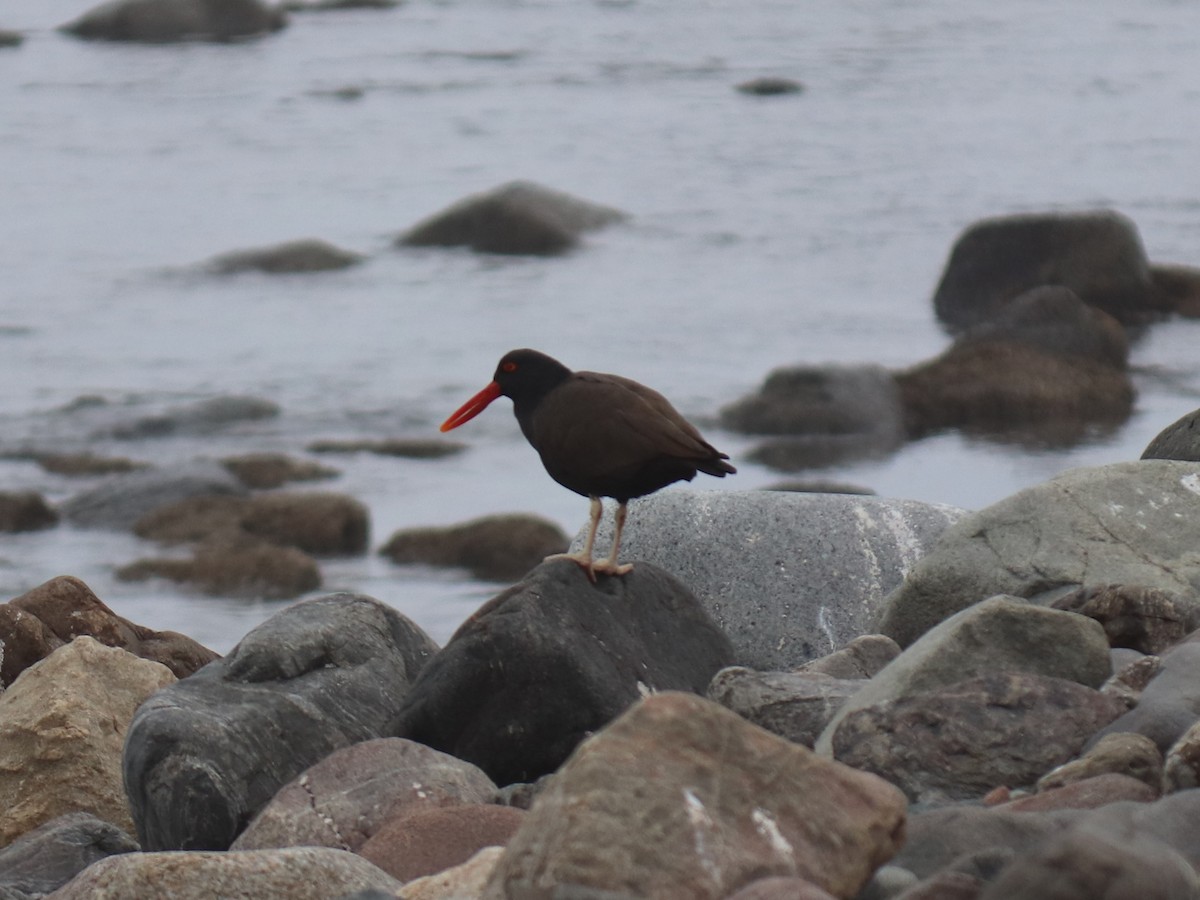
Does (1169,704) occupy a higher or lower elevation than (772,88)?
higher

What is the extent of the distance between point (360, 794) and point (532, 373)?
1.53m

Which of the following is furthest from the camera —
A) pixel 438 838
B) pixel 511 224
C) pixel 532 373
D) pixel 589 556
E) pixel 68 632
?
pixel 511 224

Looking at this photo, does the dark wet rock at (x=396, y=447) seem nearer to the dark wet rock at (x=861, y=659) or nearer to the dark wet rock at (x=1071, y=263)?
the dark wet rock at (x=1071, y=263)

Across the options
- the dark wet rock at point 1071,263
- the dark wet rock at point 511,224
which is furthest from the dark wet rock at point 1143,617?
the dark wet rock at point 511,224

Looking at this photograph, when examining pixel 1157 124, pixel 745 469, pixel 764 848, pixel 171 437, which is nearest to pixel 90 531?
pixel 171 437

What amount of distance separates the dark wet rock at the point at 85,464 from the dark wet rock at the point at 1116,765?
19776 mm

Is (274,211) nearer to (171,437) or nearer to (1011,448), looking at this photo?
(171,437)

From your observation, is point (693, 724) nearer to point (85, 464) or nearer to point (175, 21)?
point (85, 464)

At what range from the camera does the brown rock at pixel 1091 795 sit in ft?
13.5

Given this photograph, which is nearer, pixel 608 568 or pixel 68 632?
pixel 608 568

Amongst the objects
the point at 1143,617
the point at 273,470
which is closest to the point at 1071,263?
the point at 273,470

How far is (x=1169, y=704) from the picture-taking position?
466 centimetres

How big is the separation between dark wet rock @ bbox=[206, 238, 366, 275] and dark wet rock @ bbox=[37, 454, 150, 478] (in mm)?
9448

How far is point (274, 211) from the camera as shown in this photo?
38625 mm
